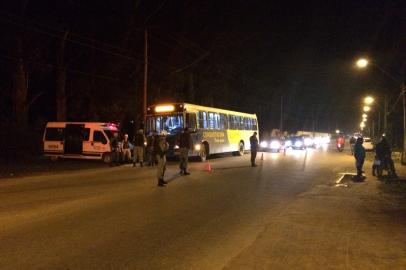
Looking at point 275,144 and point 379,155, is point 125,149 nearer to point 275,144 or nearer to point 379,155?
point 379,155

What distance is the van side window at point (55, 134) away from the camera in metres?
26.8

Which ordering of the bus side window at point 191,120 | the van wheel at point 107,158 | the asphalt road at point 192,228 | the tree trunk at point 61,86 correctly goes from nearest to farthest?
the asphalt road at point 192,228 < the van wheel at point 107,158 < the bus side window at point 191,120 < the tree trunk at point 61,86

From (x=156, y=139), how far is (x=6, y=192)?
4.93 m

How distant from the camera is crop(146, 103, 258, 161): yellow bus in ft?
87.5

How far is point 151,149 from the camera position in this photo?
24.5 m

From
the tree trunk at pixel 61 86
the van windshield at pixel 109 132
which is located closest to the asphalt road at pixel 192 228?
the van windshield at pixel 109 132

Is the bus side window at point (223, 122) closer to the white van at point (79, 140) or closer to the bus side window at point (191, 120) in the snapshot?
the bus side window at point (191, 120)

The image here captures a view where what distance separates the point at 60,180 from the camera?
57.5 ft

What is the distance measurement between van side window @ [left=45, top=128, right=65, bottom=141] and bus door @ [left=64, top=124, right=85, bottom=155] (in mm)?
280

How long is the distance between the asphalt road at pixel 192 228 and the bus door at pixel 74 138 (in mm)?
10437

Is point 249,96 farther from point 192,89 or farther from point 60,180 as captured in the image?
point 60,180

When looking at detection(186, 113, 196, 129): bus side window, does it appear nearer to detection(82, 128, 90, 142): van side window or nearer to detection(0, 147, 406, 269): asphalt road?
detection(82, 128, 90, 142): van side window

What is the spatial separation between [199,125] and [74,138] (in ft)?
23.7

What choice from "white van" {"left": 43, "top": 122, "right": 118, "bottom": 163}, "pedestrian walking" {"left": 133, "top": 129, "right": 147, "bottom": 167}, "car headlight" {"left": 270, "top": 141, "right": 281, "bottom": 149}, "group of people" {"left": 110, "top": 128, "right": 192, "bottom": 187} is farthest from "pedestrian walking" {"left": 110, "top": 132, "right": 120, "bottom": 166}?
"car headlight" {"left": 270, "top": 141, "right": 281, "bottom": 149}
